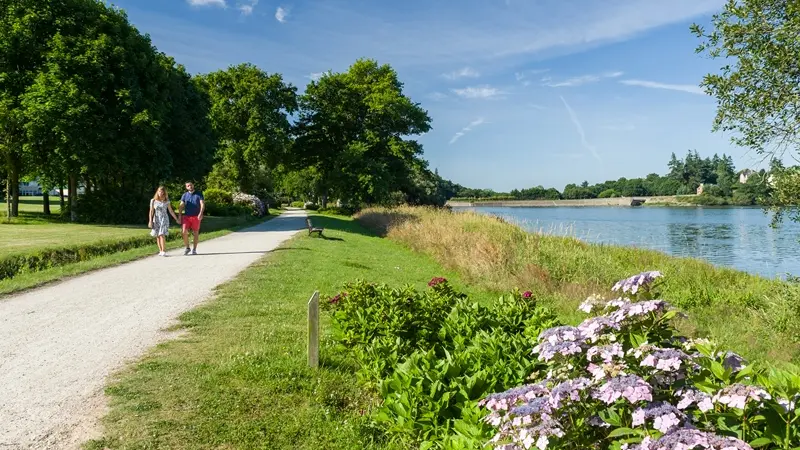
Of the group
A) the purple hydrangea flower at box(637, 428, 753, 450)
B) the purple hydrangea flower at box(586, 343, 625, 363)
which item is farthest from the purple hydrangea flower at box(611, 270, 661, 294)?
Answer: the purple hydrangea flower at box(637, 428, 753, 450)

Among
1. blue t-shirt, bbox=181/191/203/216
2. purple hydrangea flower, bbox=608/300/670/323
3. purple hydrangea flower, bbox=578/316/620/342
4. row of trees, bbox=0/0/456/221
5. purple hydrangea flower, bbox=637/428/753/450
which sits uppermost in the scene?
row of trees, bbox=0/0/456/221

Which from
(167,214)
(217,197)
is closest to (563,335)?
(167,214)

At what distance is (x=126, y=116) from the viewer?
2305 centimetres

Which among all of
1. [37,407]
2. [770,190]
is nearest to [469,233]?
[770,190]

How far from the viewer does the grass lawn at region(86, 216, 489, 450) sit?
3.99 meters

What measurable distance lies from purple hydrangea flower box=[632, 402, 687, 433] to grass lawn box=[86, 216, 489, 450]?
237 centimetres

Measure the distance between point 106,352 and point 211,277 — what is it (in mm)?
5195

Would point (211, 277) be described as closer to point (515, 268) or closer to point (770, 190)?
point (515, 268)

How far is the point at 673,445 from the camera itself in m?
2.03

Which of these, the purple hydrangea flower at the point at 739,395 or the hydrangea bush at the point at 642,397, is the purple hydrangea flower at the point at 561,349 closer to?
the hydrangea bush at the point at 642,397

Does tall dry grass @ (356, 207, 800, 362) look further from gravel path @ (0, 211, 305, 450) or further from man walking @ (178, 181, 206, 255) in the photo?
man walking @ (178, 181, 206, 255)

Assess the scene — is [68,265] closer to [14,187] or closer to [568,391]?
[568,391]

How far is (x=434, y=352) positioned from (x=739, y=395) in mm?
2979

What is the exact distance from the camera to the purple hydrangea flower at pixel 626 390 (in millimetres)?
2186
